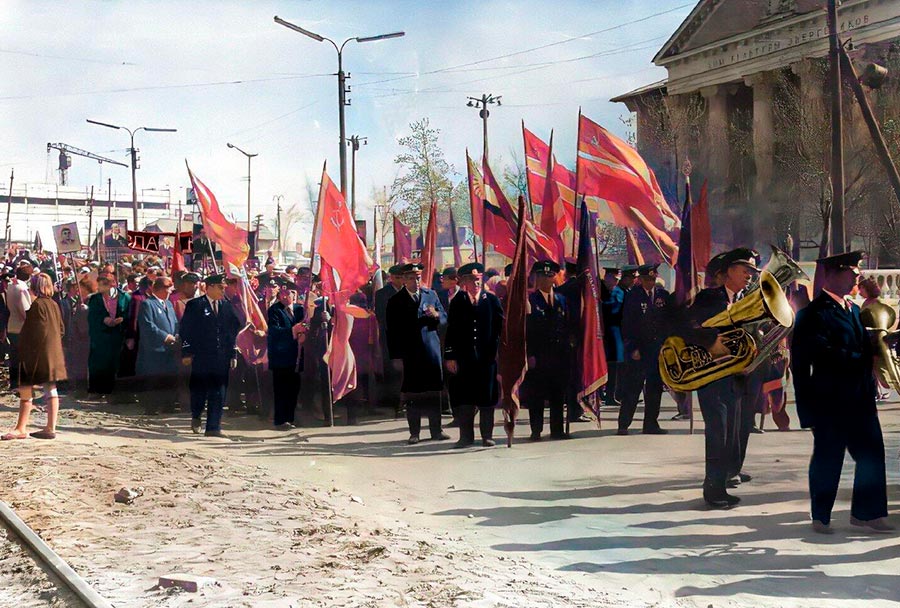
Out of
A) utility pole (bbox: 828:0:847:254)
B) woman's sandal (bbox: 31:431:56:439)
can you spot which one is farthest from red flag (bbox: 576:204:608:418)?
woman's sandal (bbox: 31:431:56:439)

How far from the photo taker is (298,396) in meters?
10.6

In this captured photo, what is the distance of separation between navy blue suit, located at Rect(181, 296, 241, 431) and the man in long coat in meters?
2.22

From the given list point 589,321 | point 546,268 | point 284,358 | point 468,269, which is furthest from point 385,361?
point 589,321

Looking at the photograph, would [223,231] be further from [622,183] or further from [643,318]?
[643,318]

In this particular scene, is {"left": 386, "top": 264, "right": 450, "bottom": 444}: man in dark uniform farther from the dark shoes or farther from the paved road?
the dark shoes

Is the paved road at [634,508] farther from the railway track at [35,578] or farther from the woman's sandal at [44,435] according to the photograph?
the railway track at [35,578]

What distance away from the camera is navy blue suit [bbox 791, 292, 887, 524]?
5379 mm

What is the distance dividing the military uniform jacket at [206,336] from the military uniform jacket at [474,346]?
2360 mm

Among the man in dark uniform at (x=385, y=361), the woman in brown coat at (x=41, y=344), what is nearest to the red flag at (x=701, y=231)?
the man in dark uniform at (x=385, y=361)

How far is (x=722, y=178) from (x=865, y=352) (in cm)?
221

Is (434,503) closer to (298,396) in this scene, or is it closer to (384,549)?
(384,549)

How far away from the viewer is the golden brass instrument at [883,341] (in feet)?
17.6

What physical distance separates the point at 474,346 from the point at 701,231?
215 cm

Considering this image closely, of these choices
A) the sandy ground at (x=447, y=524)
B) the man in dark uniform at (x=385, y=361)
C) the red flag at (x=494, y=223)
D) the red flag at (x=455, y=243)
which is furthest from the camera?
the red flag at (x=455, y=243)
